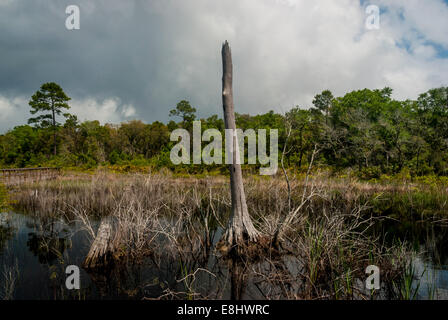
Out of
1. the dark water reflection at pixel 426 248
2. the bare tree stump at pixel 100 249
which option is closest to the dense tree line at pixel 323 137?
the dark water reflection at pixel 426 248

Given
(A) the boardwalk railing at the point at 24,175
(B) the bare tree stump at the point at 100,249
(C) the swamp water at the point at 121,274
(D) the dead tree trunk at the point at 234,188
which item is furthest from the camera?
(A) the boardwalk railing at the point at 24,175

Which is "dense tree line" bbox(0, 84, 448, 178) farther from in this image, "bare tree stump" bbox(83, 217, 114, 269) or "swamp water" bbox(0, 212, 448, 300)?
"bare tree stump" bbox(83, 217, 114, 269)

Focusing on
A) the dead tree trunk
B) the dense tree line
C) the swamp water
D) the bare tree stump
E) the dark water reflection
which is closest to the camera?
the swamp water

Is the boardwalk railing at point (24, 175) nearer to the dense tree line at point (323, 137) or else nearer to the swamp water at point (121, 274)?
the dense tree line at point (323, 137)

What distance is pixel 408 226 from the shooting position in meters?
8.43

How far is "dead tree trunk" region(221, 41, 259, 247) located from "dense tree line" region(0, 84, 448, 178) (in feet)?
19.2

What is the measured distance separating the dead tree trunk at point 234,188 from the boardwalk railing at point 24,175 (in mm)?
15130

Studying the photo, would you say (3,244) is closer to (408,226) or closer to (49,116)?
(408,226)

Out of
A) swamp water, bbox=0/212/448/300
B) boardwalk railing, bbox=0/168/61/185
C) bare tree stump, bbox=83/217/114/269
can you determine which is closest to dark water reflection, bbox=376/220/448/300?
swamp water, bbox=0/212/448/300

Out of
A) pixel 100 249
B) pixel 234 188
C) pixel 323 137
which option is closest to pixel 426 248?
pixel 234 188

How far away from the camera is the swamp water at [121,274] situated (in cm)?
417

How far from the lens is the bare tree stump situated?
5102mm

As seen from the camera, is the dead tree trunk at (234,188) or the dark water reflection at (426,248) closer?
the dark water reflection at (426,248)
